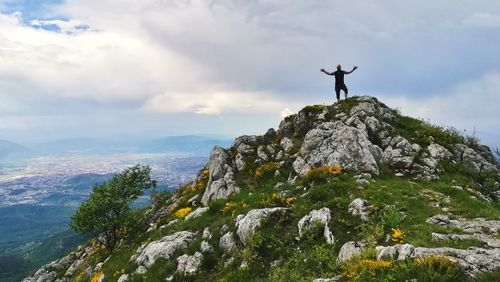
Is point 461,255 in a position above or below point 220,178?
below

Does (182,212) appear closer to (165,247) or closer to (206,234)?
(165,247)

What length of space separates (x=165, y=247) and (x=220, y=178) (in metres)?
13.5

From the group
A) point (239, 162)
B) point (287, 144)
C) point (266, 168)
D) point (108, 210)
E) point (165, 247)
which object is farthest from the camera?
point (108, 210)

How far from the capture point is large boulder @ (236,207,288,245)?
2155cm

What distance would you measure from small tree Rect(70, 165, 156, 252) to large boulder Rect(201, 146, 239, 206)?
8.88 metres

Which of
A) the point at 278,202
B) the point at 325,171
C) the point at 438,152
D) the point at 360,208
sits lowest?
the point at 278,202

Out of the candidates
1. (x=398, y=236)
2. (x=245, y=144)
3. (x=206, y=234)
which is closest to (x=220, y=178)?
(x=245, y=144)

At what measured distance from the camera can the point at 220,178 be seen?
122 feet

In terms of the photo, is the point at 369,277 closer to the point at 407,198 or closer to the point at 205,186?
the point at 407,198

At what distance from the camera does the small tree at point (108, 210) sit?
126ft

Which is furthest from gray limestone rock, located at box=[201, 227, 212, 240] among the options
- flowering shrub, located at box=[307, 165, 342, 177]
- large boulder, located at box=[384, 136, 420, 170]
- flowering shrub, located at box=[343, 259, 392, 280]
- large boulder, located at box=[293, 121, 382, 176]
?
large boulder, located at box=[384, 136, 420, 170]

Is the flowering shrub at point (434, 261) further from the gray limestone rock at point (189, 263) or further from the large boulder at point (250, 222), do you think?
the gray limestone rock at point (189, 263)

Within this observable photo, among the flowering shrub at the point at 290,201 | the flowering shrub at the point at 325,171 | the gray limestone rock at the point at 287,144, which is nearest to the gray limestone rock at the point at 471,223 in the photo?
the flowering shrub at the point at 290,201

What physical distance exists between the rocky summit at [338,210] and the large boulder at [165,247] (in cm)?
9
